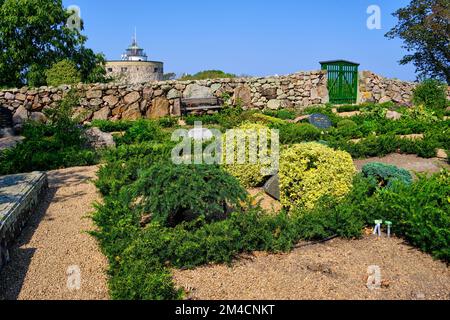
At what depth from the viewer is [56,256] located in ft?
15.0

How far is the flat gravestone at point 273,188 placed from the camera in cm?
619

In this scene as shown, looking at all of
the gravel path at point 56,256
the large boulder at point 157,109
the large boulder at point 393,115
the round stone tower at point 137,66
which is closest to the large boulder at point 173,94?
the large boulder at point 157,109

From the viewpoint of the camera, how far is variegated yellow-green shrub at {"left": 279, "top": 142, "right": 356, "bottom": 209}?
5.54 metres

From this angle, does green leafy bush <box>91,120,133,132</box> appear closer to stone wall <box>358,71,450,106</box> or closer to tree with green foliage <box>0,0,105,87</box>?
tree with green foliage <box>0,0,105,87</box>

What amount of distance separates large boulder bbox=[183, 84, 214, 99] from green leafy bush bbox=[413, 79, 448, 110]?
734 cm

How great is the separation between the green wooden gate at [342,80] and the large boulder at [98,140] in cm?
1129

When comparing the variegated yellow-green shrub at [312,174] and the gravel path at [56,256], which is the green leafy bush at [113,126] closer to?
the gravel path at [56,256]

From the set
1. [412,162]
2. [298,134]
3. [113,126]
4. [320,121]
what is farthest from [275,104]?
[412,162]

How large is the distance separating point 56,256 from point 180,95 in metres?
11.7

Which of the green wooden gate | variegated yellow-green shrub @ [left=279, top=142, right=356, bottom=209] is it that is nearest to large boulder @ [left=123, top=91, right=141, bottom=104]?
the green wooden gate

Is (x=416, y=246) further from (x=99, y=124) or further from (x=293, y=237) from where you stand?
(x=99, y=124)
